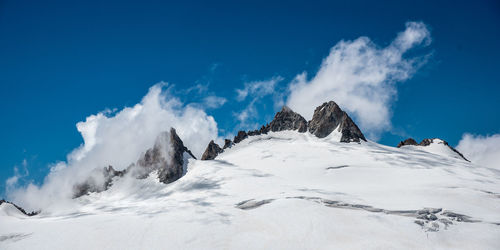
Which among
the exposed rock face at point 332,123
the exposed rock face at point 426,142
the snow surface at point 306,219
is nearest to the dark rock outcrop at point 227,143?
the exposed rock face at point 332,123

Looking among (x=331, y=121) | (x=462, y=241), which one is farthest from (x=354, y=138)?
(x=462, y=241)

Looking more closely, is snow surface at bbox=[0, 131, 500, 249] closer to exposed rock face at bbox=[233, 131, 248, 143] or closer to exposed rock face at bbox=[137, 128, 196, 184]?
exposed rock face at bbox=[137, 128, 196, 184]

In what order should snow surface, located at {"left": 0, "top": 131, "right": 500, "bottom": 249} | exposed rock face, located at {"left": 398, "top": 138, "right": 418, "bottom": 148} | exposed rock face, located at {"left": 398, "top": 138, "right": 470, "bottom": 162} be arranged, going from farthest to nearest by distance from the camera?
1. exposed rock face, located at {"left": 398, "top": 138, "right": 418, "bottom": 148}
2. exposed rock face, located at {"left": 398, "top": 138, "right": 470, "bottom": 162}
3. snow surface, located at {"left": 0, "top": 131, "right": 500, "bottom": 249}

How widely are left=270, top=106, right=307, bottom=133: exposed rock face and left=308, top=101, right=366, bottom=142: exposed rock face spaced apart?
159 inches

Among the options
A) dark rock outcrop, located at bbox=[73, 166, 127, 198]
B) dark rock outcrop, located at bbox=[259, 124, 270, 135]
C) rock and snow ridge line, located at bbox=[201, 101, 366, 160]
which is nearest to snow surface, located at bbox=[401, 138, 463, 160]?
rock and snow ridge line, located at bbox=[201, 101, 366, 160]

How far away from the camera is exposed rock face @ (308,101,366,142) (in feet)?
277

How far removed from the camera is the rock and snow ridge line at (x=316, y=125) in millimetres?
86863

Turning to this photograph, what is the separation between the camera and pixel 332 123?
94562 millimetres

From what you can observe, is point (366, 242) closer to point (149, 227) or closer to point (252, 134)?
point (149, 227)

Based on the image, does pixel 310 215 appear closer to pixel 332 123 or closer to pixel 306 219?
pixel 306 219

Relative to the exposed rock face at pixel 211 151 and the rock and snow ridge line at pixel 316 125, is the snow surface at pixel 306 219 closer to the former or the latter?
the rock and snow ridge line at pixel 316 125

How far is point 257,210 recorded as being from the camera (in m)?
28.3

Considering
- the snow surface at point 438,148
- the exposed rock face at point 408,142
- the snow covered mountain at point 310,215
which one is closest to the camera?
the snow covered mountain at point 310,215

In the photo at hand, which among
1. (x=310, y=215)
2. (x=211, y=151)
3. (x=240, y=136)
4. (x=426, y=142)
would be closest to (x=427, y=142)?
(x=426, y=142)
